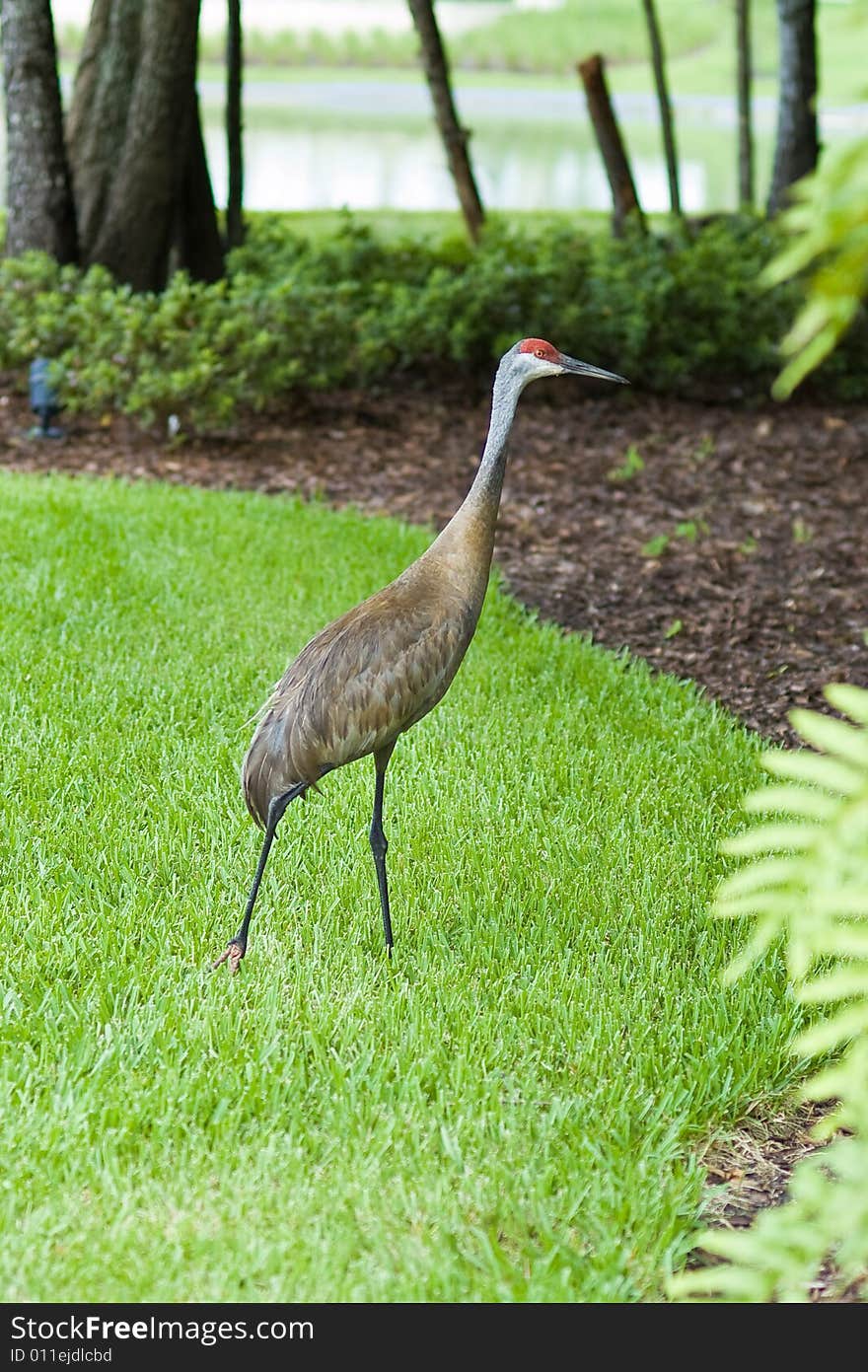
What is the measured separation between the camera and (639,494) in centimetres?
846

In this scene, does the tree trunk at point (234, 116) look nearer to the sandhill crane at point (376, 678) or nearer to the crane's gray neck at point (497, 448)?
the crane's gray neck at point (497, 448)

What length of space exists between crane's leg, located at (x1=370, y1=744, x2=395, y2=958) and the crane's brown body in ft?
0.18

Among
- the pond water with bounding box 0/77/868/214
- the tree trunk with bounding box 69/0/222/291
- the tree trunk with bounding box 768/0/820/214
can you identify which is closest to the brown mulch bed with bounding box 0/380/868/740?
the tree trunk with bounding box 69/0/222/291

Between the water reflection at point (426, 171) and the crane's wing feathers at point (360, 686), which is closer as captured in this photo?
the crane's wing feathers at point (360, 686)

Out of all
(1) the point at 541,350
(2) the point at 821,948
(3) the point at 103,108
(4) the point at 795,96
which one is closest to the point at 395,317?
(3) the point at 103,108

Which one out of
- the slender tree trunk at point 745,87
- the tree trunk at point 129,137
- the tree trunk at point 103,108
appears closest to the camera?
the tree trunk at point 129,137

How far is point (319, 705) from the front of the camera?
3.63 metres

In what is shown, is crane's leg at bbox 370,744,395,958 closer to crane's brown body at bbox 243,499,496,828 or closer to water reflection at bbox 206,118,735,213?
crane's brown body at bbox 243,499,496,828

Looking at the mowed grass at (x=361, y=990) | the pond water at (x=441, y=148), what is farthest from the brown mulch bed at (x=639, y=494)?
the pond water at (x=441, y=148)

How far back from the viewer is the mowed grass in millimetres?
2789

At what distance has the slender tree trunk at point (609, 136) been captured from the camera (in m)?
11.8

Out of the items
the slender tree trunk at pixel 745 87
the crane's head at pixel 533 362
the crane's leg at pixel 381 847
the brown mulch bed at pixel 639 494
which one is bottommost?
the crane's leg at pixel 381 847

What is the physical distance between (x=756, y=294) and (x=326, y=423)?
10.9 ft

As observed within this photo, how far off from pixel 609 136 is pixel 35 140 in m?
4.88
